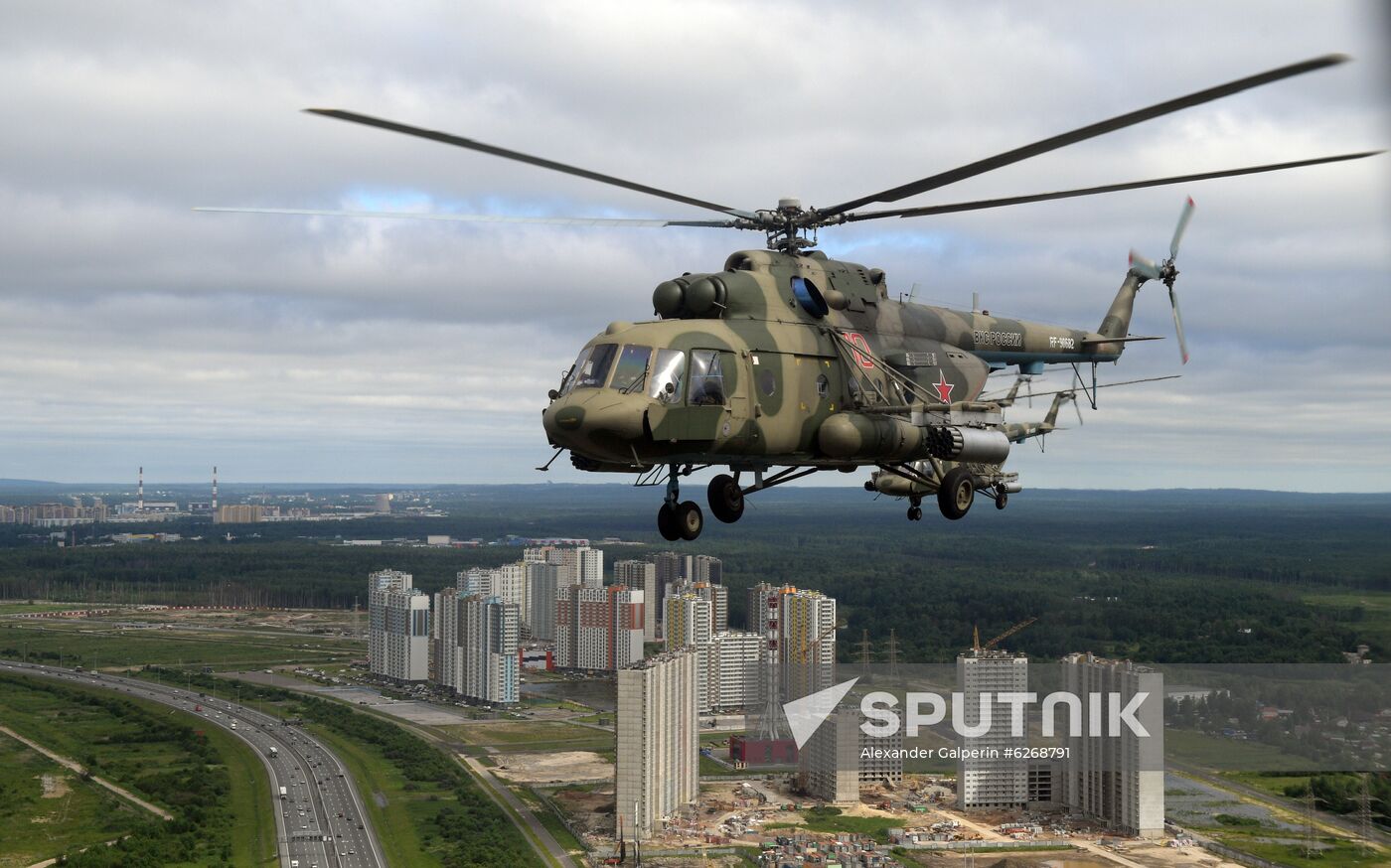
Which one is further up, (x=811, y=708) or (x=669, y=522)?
(x=669, y=522)

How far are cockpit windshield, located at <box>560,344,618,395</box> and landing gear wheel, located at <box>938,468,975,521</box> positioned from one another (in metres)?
4.69

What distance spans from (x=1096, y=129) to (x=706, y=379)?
5.20 meters

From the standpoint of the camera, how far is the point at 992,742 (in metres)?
72.4

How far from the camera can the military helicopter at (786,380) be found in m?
13.7

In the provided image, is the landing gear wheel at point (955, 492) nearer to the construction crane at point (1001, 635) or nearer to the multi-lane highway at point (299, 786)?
the multi-lane highway at point (299, 786)

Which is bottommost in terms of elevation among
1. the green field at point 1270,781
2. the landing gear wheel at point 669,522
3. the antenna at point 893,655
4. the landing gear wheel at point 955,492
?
the green field at point 1270,781

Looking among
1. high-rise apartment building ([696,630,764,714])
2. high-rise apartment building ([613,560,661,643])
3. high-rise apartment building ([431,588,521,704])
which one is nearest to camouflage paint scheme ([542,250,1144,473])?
high-rise apartment building ([696,630,764,714])

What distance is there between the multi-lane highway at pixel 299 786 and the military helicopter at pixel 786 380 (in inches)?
1994

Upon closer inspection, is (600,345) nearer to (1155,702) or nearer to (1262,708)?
(1155,702)

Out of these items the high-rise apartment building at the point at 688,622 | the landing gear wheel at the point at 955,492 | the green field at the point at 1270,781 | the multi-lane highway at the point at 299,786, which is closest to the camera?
the landing gear wheel at the point at 955,492

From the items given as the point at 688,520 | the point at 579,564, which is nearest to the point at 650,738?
the point at 688,520

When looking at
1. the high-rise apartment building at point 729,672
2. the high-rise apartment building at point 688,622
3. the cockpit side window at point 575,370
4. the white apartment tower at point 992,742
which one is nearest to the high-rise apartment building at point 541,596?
the high-rise apartment building at point 688,622

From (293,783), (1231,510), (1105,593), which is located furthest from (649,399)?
(1231,510)

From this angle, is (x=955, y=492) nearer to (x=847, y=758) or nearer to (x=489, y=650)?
(x=847, y=758)
